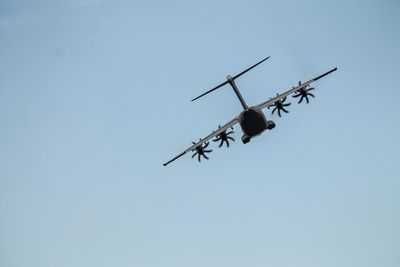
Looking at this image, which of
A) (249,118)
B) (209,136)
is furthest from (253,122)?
(209,136)

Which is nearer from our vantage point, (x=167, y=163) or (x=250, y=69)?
(x=250, y=69)

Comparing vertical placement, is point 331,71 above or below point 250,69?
below

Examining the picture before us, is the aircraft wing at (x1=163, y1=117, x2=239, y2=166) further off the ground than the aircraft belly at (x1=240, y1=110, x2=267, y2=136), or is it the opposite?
the aircraft wing at (x1=163, y1=117, x2=239, y2=166)

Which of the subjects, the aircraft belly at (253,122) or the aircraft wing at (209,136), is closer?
the aircraft belly at (253,122)

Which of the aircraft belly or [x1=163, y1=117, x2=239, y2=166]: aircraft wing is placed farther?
[x1=163, y1=117, x2=239, y2=166]: aircraft wing

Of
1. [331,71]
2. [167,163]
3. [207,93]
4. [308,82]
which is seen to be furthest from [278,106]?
[167,163]

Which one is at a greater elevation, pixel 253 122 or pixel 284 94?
pixel 284 94

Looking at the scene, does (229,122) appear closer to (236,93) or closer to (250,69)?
(236,93)

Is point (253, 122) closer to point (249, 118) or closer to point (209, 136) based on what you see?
point (249, 118)

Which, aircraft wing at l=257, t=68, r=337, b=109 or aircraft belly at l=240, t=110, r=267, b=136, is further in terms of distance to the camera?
aircraft wing at l=257, t=68, r=337, b=109

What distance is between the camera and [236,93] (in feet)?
105

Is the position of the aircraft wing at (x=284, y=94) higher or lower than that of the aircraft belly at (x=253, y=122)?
higher

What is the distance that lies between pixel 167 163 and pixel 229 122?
688cm

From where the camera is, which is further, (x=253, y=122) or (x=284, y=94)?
(x=284, y=94)
